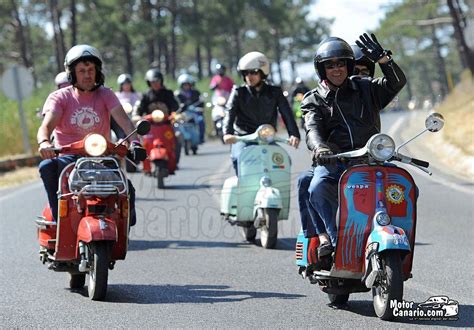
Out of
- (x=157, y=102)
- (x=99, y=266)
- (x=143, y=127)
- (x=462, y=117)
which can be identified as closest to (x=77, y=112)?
(x=143, y=127)

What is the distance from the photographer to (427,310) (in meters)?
7.65

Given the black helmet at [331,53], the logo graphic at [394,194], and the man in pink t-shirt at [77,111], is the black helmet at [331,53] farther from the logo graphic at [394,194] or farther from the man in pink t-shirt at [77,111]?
the man in pink t-shirt at [77,111]

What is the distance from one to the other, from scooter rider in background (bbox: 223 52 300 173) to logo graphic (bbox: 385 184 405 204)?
4719 mm

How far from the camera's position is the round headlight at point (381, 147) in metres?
7.25

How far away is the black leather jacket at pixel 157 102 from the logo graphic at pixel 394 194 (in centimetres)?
1174

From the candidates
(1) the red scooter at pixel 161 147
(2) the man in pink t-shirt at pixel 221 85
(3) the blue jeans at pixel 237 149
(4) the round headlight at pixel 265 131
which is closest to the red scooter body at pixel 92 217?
(4) the round headlight at pixel 265 131

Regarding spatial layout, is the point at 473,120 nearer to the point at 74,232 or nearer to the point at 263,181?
the point at 263,181

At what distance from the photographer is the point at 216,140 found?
39.9 meters

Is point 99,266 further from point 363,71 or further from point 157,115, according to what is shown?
point 157,115

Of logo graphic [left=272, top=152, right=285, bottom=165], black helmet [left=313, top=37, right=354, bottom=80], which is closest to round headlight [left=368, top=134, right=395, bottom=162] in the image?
black helmet [left=313, top=37, right=354, bottom=80]

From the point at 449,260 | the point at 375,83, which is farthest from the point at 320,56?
the point at 449,260

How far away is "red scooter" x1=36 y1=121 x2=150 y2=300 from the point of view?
8375 mm

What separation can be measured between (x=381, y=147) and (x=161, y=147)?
1216cm

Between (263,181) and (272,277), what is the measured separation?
2.58 m
